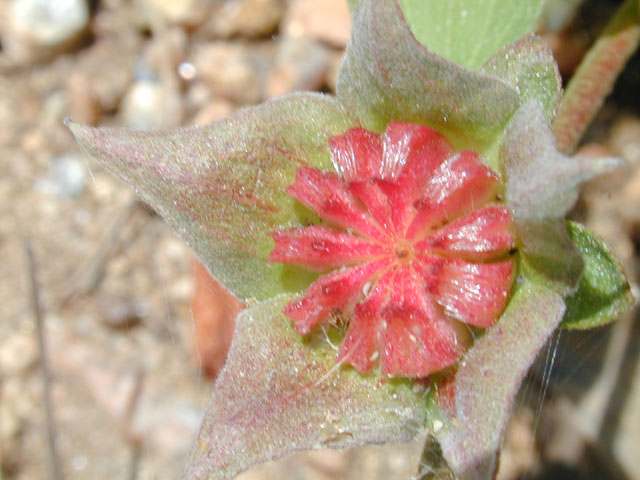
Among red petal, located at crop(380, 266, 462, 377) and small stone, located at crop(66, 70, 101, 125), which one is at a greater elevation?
red petal, located at crop(380, 266, 462, 377)

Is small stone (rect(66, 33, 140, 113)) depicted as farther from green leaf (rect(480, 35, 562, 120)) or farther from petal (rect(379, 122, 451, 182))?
green leaf (rect(480, 35, 562, 120))

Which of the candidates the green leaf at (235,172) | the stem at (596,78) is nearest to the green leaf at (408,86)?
the green leaf at (235,172)

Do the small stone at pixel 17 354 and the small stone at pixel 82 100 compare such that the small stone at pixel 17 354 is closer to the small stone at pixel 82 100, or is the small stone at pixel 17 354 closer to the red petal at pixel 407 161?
the small stone at pixel 82 100

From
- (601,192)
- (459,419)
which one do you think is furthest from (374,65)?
(601,192)

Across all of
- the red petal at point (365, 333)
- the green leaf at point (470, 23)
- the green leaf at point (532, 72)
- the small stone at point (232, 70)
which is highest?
the green leaf at point (532, 72)

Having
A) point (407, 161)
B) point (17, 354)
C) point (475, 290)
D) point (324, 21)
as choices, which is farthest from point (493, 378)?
point (17, 354)

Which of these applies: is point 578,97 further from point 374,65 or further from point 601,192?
point 374,65

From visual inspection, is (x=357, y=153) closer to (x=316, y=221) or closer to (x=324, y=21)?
(x=316, y=221)

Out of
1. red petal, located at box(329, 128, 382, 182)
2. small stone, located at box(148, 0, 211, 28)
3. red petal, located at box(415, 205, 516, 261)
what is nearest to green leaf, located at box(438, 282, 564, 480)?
red petal, located at box(415, 205, 516, 261)
